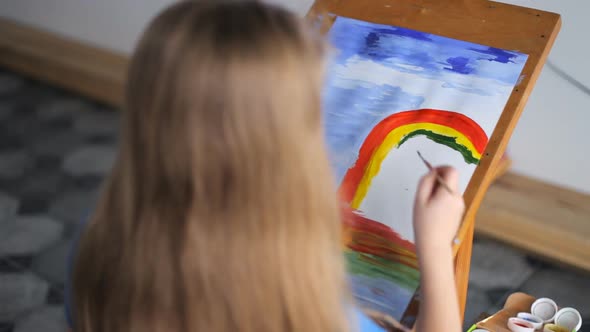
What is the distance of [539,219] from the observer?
2094 mm

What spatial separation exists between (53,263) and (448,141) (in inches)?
55.7

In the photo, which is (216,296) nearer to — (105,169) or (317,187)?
(317,187)

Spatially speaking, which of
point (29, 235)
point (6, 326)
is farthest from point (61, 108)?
point (6, 326)

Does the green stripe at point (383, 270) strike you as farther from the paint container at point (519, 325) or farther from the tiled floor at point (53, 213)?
the tiled floor at point (53, 213)

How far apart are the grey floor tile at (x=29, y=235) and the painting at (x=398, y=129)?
1226 millimetres

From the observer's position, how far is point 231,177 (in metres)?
0.76

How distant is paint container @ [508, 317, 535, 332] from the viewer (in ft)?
4.28

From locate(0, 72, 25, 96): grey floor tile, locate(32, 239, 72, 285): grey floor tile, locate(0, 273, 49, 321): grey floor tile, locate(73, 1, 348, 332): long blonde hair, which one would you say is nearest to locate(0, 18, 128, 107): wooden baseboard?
locate(0, 72, 25, 96): grey floor tile

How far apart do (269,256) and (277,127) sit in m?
0.16

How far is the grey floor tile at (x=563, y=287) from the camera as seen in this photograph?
1.98 metres

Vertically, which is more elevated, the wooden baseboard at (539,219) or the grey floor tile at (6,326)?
the wooden baseboard at (539,219)

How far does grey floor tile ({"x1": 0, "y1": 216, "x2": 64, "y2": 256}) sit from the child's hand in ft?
5.29

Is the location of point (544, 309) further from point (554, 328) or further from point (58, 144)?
point (58, 144)

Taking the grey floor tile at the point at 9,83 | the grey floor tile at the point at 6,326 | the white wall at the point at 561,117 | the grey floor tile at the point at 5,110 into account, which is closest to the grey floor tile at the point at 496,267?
the white wall at the point at 561,117
